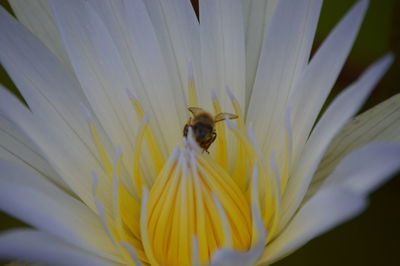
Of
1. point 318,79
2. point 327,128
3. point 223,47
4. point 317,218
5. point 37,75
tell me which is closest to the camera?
point 317,218

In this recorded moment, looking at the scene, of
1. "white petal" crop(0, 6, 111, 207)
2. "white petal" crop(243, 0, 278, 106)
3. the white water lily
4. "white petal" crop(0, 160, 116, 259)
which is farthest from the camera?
"white petal" crop(243, 0, 278, 106)

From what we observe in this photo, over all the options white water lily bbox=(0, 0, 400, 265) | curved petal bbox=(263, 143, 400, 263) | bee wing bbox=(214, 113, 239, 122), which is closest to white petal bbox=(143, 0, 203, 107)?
white water lily bbox=(0, 0, 400, 265)

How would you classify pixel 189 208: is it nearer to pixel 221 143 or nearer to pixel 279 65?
pixel 221 143

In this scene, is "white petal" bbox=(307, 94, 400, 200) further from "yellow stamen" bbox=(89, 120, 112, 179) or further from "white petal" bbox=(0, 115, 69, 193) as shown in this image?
"white petal" bbox=(0, 115, 69, 193)

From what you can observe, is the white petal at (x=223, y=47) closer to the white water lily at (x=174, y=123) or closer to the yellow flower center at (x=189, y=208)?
the white water lily at (x=174, y=123)

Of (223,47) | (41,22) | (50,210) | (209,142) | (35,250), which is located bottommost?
(35,250)

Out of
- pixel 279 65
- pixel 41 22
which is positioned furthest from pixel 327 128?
pixel 41 22

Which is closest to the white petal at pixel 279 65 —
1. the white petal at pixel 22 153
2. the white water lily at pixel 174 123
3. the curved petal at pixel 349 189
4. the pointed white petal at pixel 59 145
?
the white water lily at pixel 174 123

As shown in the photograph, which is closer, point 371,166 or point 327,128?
point 371,166
